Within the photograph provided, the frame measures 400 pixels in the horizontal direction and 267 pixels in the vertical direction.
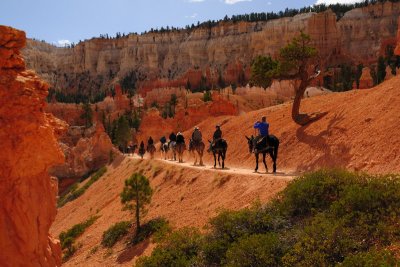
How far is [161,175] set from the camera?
88.5 ft

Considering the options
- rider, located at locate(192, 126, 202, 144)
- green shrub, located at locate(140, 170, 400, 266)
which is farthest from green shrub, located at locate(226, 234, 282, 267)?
rider, located at locate(192, 126, 202, 144)

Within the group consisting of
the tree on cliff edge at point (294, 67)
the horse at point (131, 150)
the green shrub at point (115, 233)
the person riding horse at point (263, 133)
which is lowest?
the horse at point (131, 150)

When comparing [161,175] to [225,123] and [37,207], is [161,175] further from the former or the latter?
[37,207]

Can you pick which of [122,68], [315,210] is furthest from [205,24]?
[315,210]

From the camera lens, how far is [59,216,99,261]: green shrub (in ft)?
72.2

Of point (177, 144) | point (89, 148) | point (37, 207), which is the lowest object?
point (89, 148)

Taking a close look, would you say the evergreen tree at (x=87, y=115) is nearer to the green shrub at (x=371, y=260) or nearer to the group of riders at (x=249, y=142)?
the group of riders at (x=249, y=142)

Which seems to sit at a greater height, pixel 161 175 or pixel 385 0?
pixel 385 0

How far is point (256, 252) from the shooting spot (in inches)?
383

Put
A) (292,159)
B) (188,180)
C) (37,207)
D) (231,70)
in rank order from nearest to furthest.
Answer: (37,207), (292,159), (188,180), (231,70)

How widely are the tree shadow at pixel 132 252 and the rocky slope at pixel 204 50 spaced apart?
84697mm

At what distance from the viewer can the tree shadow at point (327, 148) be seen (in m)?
16.8

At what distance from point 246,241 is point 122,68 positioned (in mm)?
149278

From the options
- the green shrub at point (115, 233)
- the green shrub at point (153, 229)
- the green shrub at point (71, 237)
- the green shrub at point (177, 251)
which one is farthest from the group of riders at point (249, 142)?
the green shrub at point (71, 237)
